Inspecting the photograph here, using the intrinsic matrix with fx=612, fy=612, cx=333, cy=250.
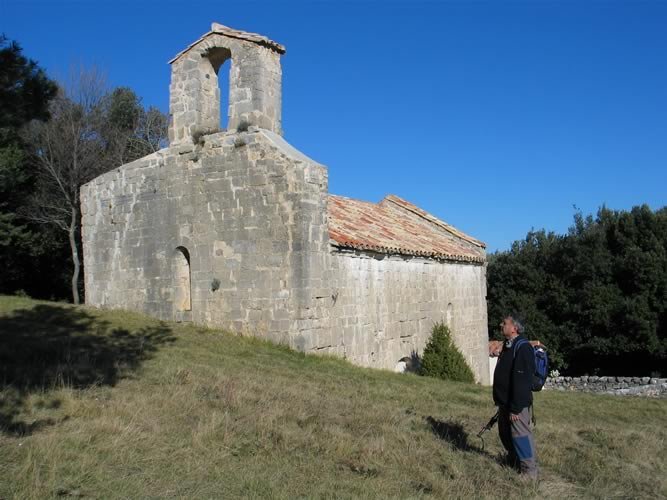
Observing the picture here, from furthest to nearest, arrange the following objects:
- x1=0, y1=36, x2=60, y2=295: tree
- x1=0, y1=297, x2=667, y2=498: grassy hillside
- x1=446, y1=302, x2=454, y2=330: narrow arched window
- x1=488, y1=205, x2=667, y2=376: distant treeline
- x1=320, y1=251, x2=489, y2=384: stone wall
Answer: x1=488, y1=205, x2=667, y2=376: distant treeline
x1=0, y1=36, x2=60, y2=295: tree
x1=446, y1=302, x2=454, y2=330: narrow arched window
x1=320, y1=251, x2=489, y2=384: stone wall
x1=0, y1=297, x2=667, y2=498: grassy hillside

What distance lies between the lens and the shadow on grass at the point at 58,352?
687 centimetres

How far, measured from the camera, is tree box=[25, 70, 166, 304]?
26031 millimetres

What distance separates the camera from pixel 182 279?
44.8 ft

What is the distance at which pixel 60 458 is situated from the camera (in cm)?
509

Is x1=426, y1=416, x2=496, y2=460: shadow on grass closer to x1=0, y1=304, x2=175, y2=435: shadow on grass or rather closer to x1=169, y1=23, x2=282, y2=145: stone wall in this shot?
x1=0, y1=304, x2=175, y2=435: shadow on grass

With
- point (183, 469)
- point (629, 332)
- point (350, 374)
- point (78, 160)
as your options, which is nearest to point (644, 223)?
point (629, 332)

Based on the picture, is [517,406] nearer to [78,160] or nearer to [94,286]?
[94,286]

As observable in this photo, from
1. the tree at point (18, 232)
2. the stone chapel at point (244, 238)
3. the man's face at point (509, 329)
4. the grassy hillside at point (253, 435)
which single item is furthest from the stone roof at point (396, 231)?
the tree at point (18, 232)

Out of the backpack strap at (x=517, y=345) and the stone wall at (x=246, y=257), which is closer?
the backpack strap at (x=517, y=345)

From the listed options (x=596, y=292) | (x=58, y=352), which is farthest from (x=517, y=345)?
(x=596, y=292)

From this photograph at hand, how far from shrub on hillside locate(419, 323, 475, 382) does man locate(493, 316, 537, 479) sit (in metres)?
8.58

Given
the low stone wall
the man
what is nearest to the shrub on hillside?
the low stone wall

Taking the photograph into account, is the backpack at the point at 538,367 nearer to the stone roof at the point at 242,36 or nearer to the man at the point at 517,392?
the man at the point at 517,392

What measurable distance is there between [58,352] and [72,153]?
19.9 m
